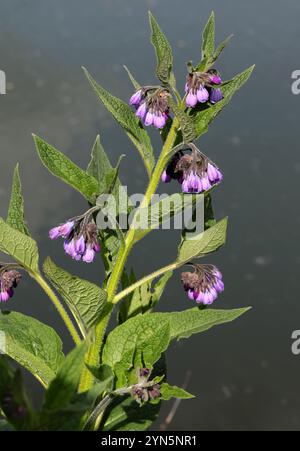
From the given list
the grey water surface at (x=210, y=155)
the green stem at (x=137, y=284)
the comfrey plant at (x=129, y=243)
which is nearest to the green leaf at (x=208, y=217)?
the comfrey plant at (x=129, y=243)

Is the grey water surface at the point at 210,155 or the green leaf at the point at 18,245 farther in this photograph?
the grey water surface at the point at 210,155

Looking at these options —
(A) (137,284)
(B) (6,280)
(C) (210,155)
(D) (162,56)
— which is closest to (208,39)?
(D) (162,56)

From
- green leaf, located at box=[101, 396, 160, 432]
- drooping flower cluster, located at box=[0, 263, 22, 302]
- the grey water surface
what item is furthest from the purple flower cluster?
the grey water surface

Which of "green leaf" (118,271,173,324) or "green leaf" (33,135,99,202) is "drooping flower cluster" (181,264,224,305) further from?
"green leaf" (33,135,99,202)

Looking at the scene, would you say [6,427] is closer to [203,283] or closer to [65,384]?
[65,384]

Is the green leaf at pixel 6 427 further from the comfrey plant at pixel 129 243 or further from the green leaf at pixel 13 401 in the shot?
the green leaf at pixel 13 401

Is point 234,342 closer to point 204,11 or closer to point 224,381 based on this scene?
point 224,381
